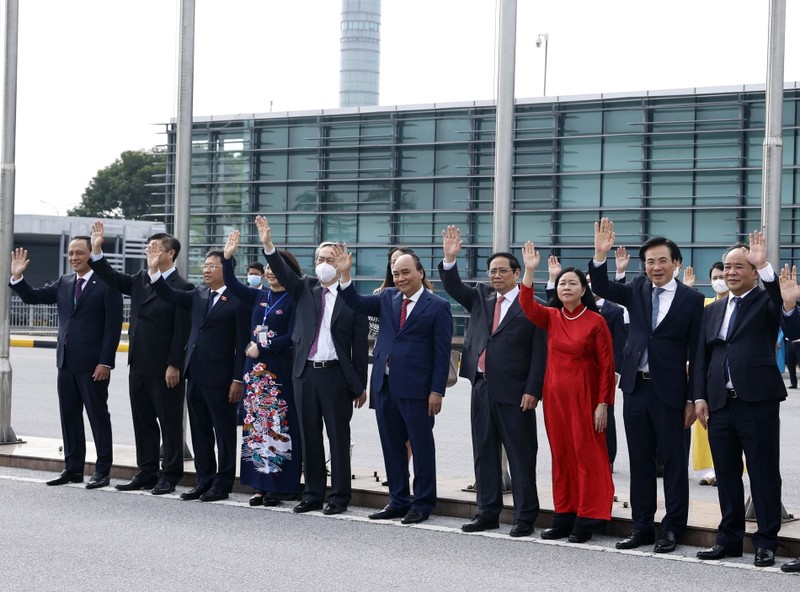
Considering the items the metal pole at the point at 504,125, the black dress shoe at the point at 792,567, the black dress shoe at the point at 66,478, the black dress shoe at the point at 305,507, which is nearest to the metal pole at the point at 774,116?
the metal pole at the point at 504,125

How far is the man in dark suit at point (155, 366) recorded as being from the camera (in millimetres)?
10367

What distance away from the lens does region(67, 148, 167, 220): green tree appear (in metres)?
90.9

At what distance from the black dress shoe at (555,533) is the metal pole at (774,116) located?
2.67 m

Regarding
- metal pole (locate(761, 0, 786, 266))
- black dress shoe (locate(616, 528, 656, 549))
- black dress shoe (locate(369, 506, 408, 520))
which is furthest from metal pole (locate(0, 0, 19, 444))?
metal pole (locate(761, 0, 786, 266))

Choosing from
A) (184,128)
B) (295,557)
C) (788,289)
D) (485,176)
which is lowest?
(295,557)

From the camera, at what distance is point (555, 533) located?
8.41 m

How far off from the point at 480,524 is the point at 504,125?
3.41 metres

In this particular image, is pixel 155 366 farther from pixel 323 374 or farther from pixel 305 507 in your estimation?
pixel 305 507

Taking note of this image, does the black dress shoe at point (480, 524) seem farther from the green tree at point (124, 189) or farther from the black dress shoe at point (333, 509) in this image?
the green tree at point (124, 189)

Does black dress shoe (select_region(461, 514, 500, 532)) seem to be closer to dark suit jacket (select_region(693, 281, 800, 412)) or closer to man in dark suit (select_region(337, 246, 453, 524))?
man in dark suit (select_region(337, 246, 453, 524))

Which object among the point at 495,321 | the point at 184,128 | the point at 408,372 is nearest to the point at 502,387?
the point at 495,321

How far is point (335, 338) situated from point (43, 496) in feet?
8.75

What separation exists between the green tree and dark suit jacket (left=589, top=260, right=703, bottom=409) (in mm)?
84278

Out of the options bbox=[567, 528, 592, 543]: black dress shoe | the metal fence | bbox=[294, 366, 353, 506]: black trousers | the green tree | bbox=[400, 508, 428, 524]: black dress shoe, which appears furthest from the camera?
the green tree
